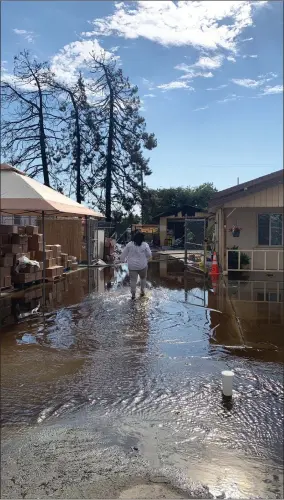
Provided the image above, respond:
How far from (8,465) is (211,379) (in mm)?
2325

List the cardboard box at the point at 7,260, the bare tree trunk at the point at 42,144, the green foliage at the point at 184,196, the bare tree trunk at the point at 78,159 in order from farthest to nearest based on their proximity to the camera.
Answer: the green foliage at the point at 184,196 < the bare tree trunk at the point at 78,159 < the bare tree trunk at the point at 42,144 < the cardboard box at the point at 7,260

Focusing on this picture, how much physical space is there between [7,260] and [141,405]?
7213mm

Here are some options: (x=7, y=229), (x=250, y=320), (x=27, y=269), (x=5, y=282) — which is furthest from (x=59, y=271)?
(x=250, y=320)

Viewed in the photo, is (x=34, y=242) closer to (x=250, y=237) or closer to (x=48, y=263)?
(x=48, y=263)

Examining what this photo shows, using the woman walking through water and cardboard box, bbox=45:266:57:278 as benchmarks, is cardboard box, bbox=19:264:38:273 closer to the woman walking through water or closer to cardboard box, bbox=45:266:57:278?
cardboard box, bbox=45:266:57:278

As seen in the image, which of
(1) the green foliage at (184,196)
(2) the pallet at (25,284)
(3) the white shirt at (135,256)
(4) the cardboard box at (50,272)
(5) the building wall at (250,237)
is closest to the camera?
(3) the white shirt at (135,256)

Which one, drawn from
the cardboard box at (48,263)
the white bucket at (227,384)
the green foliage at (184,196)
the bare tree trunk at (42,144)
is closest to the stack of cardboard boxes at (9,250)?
the cardboard box at (48,263)

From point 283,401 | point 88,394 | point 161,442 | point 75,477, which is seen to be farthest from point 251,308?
point 75,477

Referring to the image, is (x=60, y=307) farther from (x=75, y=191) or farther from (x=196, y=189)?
(x=196, y=189)

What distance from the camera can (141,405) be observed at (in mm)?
3814

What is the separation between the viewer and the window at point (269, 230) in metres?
14.1

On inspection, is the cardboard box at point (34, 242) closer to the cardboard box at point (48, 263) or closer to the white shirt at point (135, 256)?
the cardboard box at point (48, 263)

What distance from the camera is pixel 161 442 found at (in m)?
3.17

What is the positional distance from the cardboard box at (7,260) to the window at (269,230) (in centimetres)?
818
